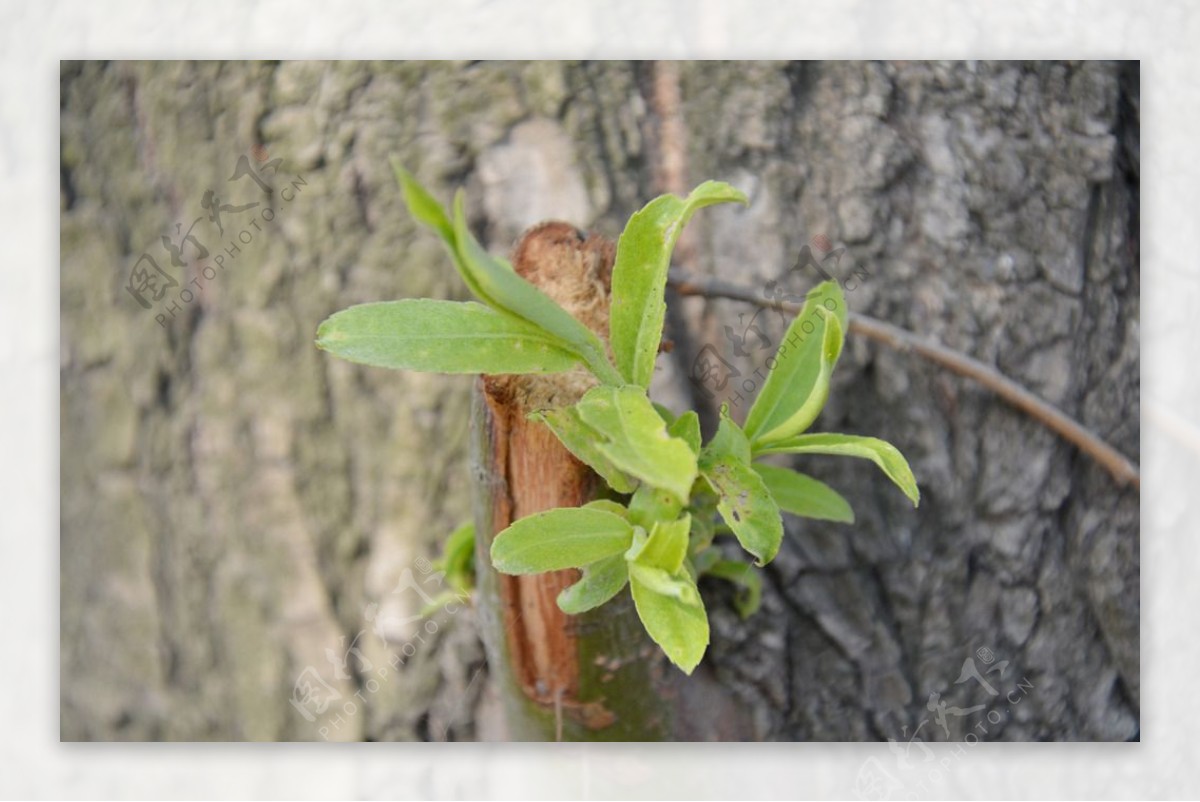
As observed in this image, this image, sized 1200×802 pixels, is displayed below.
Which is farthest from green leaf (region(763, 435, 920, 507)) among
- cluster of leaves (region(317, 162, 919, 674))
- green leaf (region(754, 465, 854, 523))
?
green leaf (region(754, 465, 854, 523))

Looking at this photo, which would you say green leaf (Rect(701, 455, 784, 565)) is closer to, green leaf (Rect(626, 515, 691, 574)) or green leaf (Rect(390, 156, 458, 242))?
green leaf (Rect(626, 515, 691, 574))

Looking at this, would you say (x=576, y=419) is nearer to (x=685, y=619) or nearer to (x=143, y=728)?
(x=685, y=619)

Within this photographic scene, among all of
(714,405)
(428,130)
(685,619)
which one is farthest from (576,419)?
(428,130)

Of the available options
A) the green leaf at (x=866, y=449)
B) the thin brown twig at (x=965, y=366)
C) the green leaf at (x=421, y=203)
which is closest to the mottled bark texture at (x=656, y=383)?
the thin brown twig at (x=965, y=366)

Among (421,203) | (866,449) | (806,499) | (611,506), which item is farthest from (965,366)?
(421,203)

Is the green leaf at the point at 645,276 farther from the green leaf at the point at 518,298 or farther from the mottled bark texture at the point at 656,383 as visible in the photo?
the mottled bark texture at the point at 656,383
